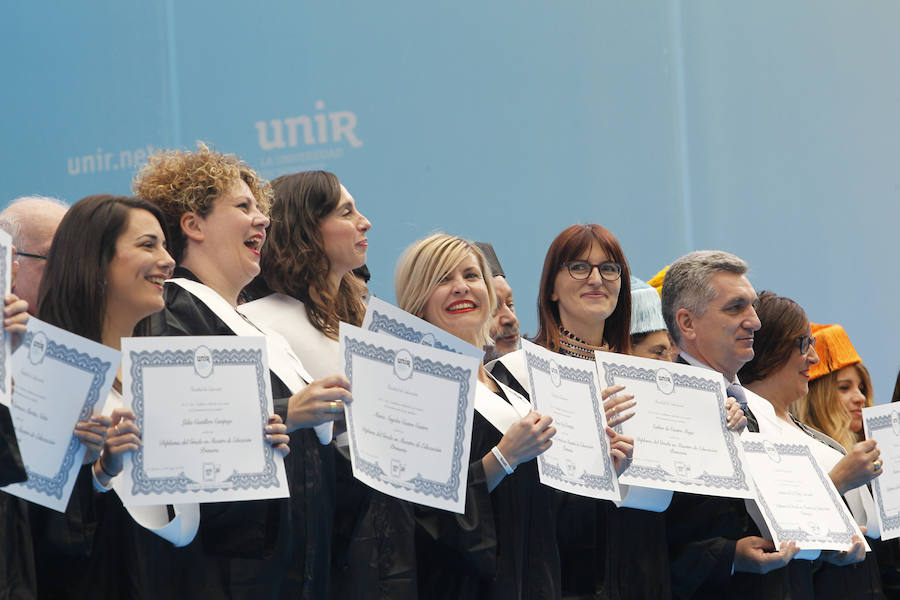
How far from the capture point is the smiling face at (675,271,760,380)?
430 centimetres

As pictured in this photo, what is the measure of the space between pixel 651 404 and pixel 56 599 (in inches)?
71.2

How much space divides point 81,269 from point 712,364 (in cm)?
230

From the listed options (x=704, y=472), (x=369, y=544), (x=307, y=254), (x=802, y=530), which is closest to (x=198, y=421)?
(x=369, y=544)

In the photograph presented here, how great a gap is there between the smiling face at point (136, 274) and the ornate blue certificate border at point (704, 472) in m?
1.38

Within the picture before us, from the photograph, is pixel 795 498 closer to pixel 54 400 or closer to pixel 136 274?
pixel 136 274

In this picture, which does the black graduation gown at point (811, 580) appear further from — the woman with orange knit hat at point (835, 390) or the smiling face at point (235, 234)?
the smiling face at point (235, 234)

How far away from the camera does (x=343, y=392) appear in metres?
2.98

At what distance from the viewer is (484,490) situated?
3371mm

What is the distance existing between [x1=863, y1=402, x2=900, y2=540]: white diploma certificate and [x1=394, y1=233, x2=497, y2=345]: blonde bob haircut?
4.80 feet

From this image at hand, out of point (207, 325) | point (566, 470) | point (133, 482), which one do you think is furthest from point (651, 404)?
point (133, 482)

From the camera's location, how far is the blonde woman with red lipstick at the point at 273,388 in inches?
116

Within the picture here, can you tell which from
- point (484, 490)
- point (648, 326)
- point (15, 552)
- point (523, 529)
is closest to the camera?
point (15, 552)

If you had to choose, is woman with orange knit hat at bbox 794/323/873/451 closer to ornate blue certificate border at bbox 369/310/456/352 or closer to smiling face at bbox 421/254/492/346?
smiling face at bbox 421/254/492/346

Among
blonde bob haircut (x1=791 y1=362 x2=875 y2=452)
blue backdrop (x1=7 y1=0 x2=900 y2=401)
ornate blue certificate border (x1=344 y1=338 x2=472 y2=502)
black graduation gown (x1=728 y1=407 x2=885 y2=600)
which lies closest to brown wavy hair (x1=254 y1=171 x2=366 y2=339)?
ornate blue certificate border (x1=344 y1=338 x2=472 y2=502)
